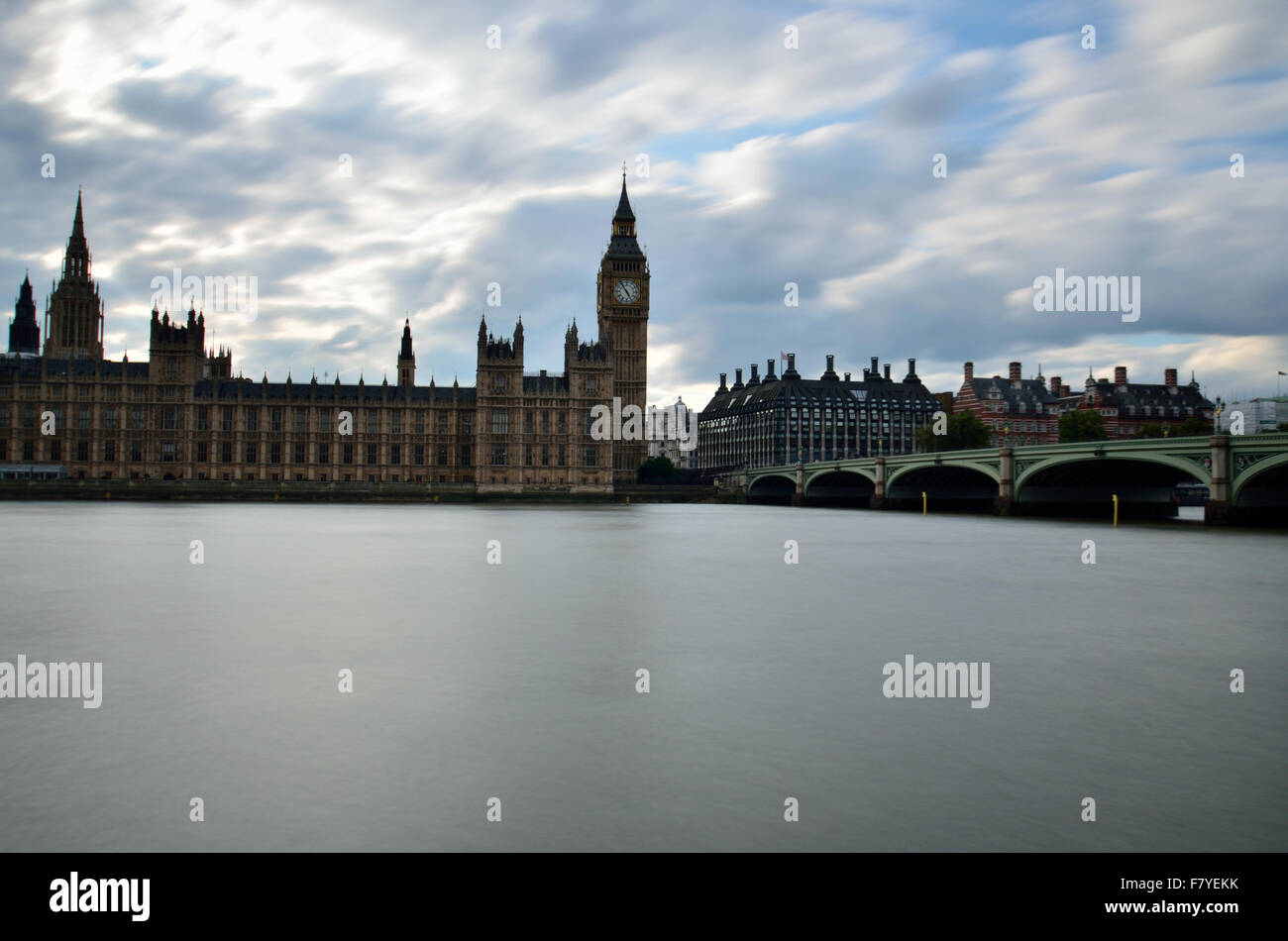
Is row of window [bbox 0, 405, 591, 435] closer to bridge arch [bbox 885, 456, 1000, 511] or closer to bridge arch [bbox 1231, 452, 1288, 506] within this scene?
bridge arch [bbox 885, 456, 1000, 511]

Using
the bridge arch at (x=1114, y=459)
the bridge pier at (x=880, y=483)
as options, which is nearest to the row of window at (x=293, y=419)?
the bridge pier at (x=880, y=483)

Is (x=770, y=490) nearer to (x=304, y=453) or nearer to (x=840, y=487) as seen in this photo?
(x=840, y=487)

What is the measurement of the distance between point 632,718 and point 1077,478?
58228mm

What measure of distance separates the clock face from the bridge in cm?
2767

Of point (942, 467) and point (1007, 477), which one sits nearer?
point (1007, 477)

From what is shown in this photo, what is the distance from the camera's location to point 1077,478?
5969 centimetres

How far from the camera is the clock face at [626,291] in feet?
372

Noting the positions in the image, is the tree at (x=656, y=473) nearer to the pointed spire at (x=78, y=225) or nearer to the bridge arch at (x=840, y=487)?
the bridge arch at (x=840, y=487)

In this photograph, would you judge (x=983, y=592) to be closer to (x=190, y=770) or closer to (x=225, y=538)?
(x=190, y=770)

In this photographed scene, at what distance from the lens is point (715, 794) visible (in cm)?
643

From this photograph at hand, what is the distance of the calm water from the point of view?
594cm

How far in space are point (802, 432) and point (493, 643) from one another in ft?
446

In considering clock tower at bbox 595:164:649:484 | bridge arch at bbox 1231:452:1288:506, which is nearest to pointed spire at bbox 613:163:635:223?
clock tower at bbox 595:164:649:484

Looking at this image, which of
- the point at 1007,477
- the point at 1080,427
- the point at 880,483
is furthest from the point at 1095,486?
the point at 1080,427
